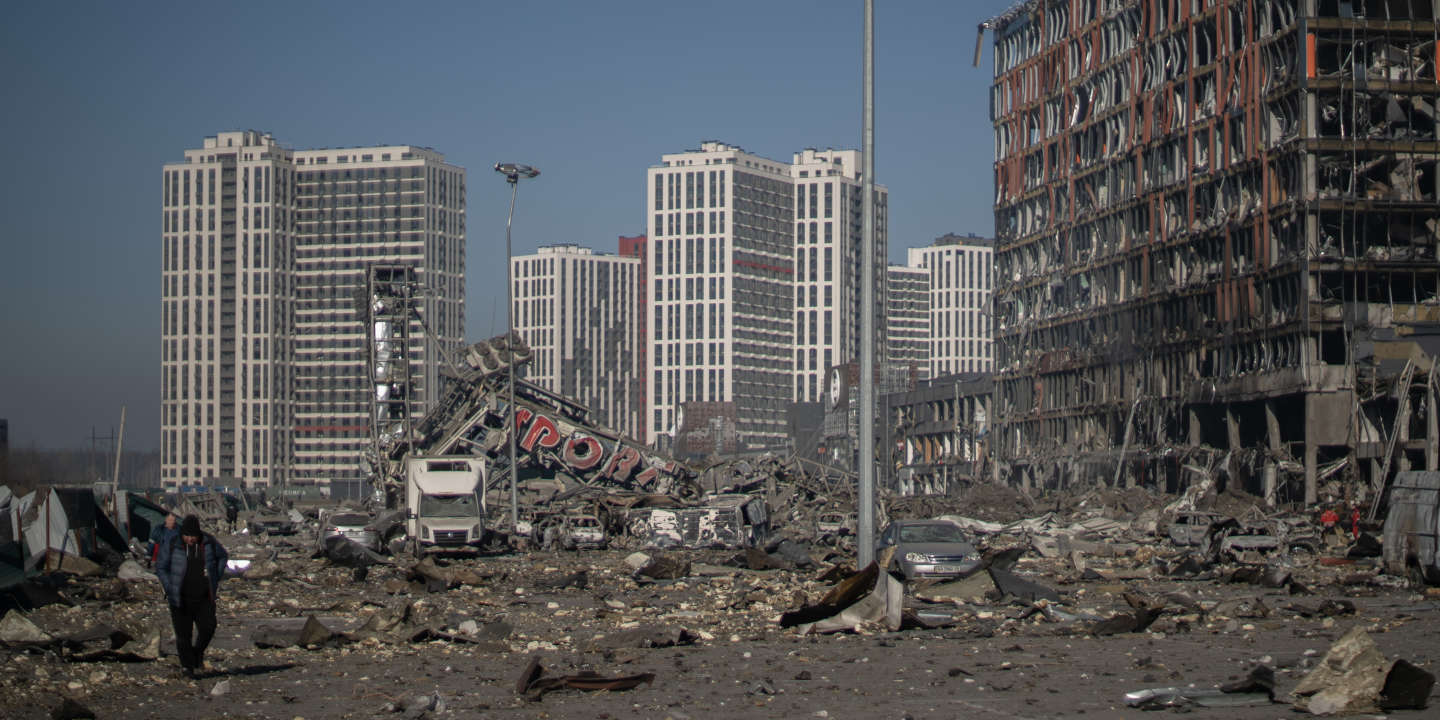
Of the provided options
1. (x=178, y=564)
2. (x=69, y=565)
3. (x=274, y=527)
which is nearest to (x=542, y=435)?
(x=274, y=527)

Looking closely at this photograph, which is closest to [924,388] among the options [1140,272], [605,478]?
[1140,272]

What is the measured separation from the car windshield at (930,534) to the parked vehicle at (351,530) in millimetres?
18593

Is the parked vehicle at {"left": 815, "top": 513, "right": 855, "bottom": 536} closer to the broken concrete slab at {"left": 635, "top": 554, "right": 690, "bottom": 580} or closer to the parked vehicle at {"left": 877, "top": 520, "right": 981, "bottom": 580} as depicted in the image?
the broken concrete slab at {"left": 635, "top": 554, "right": 690, "bottom": 580}

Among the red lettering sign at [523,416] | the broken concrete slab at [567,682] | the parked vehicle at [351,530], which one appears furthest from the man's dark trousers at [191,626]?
the red lettering sign at [523,416]

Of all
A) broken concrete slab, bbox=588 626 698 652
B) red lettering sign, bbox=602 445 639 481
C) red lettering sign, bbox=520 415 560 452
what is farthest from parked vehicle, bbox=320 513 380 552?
red lettering sign, bbox=602 445 639 481

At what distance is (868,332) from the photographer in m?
25.5

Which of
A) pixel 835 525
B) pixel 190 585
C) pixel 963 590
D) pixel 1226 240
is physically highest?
pixel 1226 240

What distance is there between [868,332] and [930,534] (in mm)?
4908

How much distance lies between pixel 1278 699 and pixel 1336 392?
190 feet

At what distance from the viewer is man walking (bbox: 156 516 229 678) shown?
15492 millimetres

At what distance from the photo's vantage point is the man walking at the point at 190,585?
50.8ft

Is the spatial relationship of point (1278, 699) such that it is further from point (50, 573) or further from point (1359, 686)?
point (50, 573)

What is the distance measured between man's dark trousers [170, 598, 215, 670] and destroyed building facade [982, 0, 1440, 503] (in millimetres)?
43234

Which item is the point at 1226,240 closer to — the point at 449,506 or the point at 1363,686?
the point at 449,506
